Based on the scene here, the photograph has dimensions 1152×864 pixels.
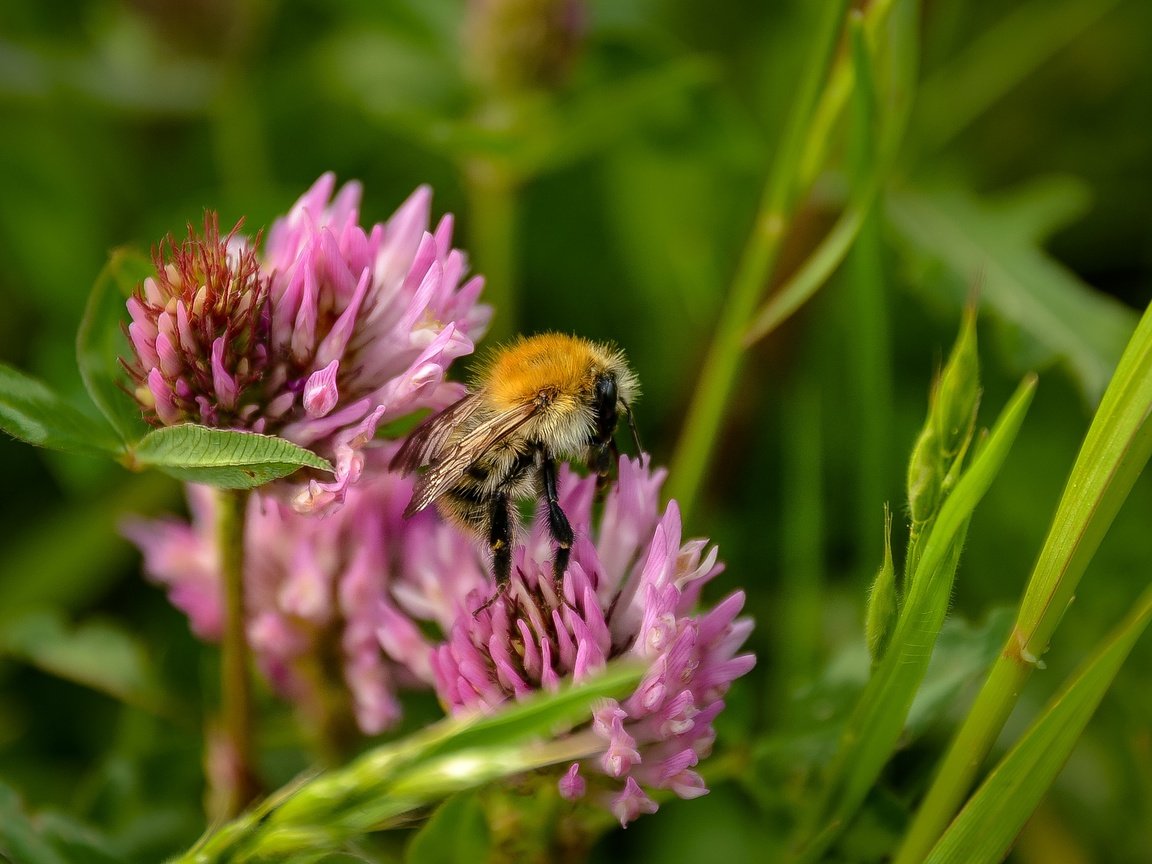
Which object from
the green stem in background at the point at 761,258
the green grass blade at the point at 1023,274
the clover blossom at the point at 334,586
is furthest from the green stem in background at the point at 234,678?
the green grass blade at the point at 1023,274

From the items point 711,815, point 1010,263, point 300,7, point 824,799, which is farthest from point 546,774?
point 300,7

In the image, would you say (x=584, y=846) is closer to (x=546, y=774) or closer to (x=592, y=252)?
(x=546, y=774)

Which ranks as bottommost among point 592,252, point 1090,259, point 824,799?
point 824,799

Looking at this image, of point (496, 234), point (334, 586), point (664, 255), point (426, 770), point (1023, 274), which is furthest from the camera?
point (664, 255)

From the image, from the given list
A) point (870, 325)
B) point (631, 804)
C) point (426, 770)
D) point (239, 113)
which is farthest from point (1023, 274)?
point (239, 113)

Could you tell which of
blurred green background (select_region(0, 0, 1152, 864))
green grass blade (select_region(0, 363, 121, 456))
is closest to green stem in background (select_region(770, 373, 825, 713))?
blurred green background (select_region(0, 0, 1152, 864))

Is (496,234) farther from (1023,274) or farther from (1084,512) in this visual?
(1084,512)
